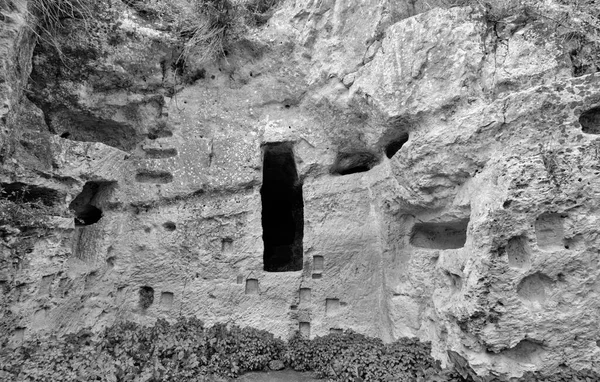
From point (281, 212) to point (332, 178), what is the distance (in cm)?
262

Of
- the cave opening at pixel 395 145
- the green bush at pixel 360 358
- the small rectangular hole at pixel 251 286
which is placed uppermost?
the cave opening at pixel 395 145

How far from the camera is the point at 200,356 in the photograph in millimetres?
5180

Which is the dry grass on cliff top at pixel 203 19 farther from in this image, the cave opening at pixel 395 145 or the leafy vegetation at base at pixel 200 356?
the leafy vegetation at base at pixel 200 356

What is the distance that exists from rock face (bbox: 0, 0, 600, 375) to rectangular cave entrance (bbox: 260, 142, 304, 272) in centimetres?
20

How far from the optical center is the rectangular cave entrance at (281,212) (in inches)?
289

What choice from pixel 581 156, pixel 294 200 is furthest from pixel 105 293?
pixel 581 156

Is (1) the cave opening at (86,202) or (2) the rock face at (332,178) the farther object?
(1) the cave opening at (86,202)

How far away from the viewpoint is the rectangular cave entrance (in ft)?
24.1

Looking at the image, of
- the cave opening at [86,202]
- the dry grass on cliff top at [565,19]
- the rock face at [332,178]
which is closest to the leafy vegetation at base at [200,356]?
the rock face at [332,178]

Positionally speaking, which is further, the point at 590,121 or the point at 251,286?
the point at 251,286

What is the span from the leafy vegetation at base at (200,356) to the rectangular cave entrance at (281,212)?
2075 millimetres

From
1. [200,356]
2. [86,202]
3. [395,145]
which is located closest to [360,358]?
[200,356]

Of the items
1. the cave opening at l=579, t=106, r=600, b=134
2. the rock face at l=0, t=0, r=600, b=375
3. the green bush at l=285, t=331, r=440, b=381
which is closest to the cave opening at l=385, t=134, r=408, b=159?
the rock face at l=0, t=0, r=600, b=375

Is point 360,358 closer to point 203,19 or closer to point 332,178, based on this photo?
point 332,178
